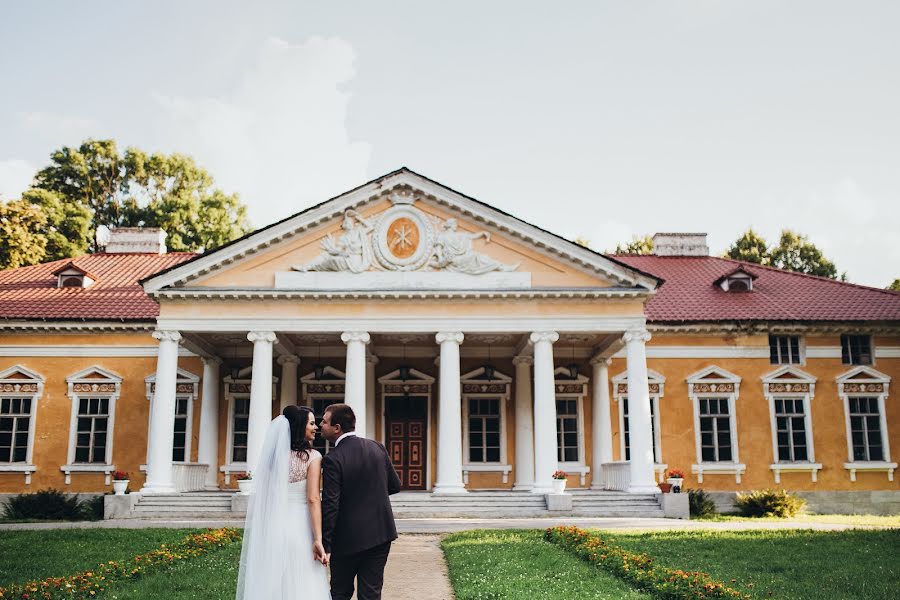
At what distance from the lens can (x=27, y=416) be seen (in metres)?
24.7

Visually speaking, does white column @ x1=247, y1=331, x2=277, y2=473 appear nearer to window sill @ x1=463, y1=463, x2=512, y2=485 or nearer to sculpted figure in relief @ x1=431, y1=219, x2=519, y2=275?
sculpted figure in relief @ x1=431, y1=219, x2=519, y2=275

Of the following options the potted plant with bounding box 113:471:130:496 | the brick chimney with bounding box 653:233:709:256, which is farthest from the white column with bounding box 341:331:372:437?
the brick chimney with bounding box 653:233:709:256

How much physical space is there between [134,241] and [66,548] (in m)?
20.4

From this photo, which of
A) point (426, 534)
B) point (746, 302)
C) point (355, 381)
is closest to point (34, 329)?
point (355, 381)

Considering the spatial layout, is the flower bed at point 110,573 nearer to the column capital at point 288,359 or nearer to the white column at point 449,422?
the white column at point 449,422

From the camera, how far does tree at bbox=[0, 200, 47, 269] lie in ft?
93.9

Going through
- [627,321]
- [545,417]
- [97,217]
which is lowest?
[545,417]

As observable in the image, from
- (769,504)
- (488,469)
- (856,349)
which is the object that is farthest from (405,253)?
(856,349)

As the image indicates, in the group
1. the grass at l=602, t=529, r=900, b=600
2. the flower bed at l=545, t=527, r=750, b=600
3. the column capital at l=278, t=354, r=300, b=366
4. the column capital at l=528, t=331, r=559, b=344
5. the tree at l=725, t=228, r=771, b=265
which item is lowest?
the grass at l=602, t=529, r=900, b=600

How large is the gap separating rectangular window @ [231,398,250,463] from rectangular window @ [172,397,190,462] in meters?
1.48

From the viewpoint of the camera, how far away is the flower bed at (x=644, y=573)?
27.9 feet

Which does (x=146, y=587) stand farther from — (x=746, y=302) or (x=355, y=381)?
(x=746, y=302)

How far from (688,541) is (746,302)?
14175 mm

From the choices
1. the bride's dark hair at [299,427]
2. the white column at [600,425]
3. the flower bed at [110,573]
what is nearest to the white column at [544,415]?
the white column at [600,425]
